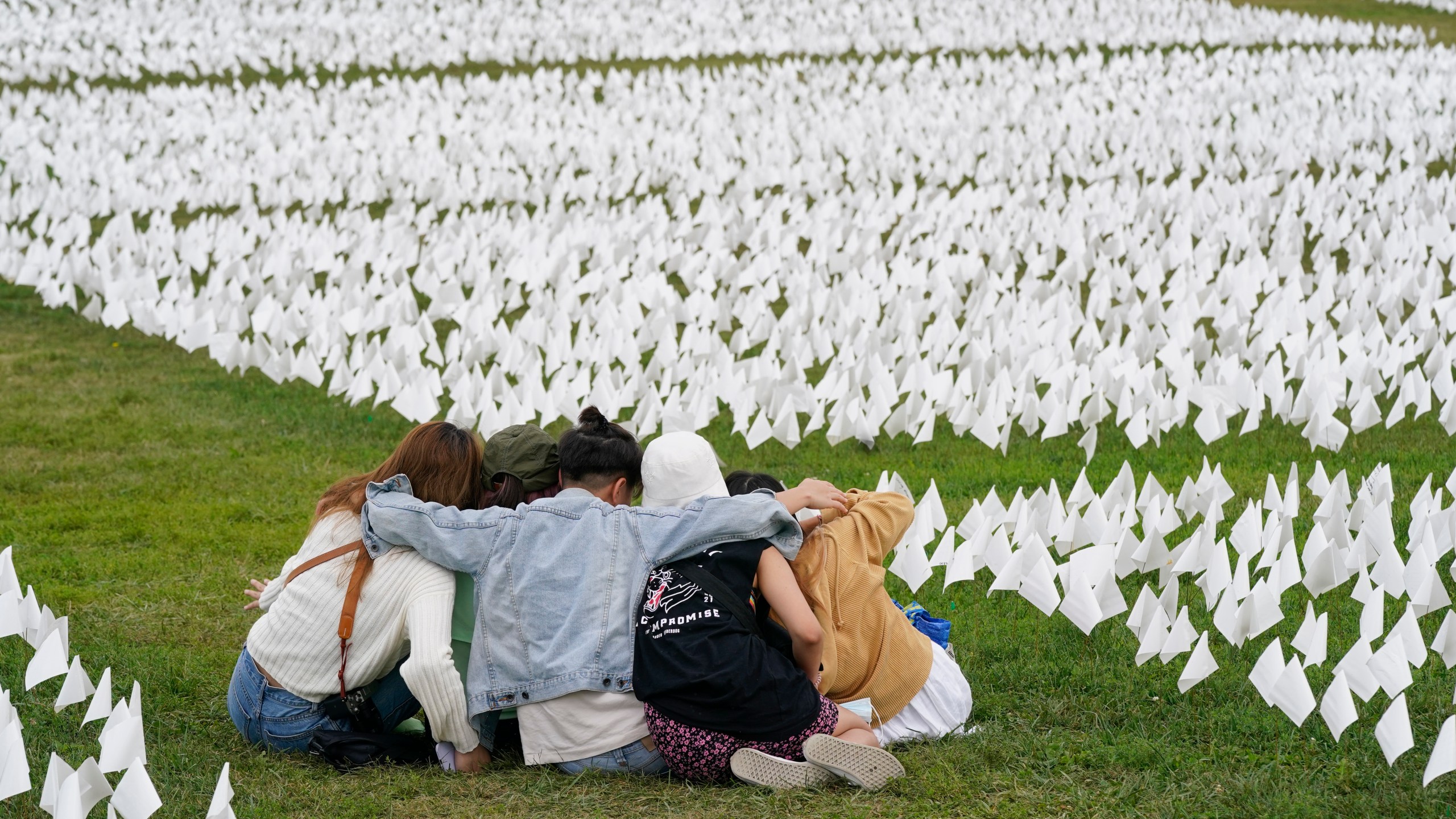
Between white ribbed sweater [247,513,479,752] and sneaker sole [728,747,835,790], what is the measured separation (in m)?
0.71

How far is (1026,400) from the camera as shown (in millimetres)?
6902

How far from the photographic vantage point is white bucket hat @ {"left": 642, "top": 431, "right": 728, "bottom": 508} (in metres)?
3.52

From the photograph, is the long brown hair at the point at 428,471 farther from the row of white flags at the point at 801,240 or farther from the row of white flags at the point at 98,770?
the row of white flags at the point at 801,240

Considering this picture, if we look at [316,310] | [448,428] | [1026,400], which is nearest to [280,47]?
[316,310]

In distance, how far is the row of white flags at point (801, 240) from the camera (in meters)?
7.14

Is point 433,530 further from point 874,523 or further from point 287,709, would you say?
point 874,523

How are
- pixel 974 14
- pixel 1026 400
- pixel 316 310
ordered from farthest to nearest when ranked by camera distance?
pixel 974 14
pixel 316 310
pixel 1026 400

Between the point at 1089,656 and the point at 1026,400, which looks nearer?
the point at 1089,656

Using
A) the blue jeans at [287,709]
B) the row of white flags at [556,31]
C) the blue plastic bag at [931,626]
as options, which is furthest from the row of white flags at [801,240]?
the blue jeans at [287,709]

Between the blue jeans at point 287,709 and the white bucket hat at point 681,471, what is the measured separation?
2.79 ft

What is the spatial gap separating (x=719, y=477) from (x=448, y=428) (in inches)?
30.7

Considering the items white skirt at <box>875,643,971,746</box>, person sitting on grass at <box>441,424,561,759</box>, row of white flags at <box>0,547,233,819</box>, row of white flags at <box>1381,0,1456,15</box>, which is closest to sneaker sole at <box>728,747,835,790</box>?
white skirt at <box>875,643,971,746</box>

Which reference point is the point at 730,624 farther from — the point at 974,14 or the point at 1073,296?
the point at 974,14

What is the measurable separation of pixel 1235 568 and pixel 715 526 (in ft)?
7.85
